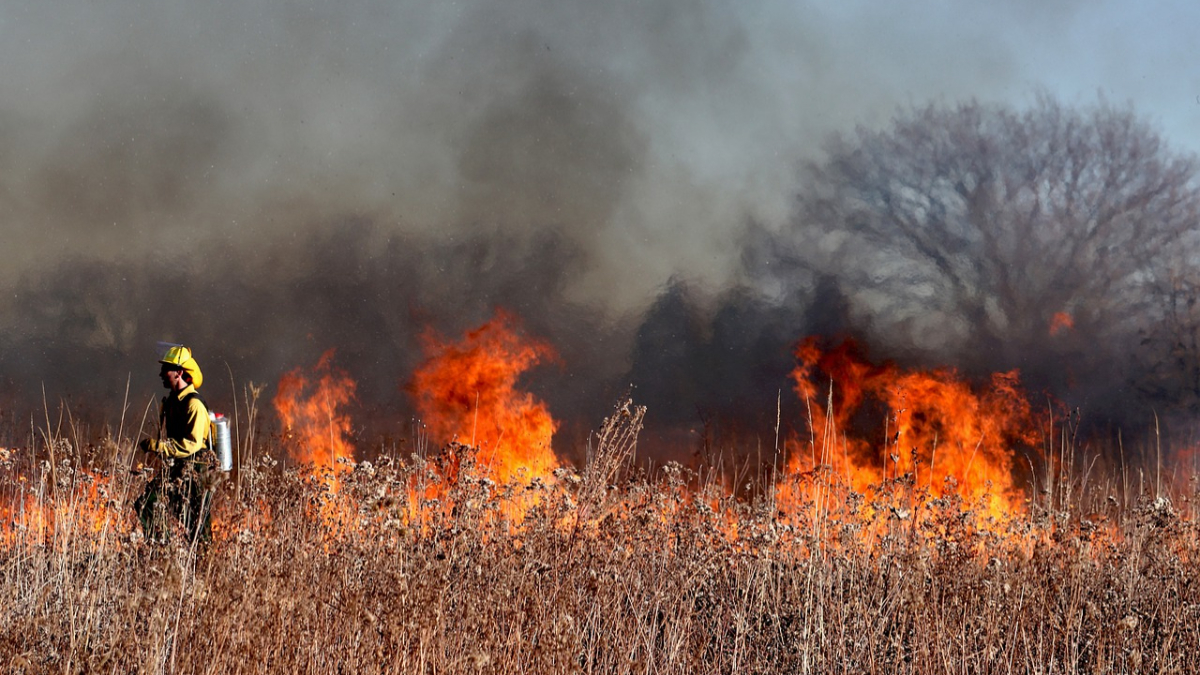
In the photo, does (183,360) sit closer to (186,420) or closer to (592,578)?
(186,420)

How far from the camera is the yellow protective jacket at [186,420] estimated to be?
6.89 meters

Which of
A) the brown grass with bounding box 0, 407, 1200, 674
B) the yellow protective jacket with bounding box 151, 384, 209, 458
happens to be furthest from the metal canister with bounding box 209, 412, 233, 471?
the brown grass with bounding box 0, 407, 1200, 674

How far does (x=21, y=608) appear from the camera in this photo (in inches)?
Answer: 177

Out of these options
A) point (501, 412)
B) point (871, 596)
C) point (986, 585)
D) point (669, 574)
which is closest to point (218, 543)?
point (669, 574)

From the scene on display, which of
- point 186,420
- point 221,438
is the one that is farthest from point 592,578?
point 221,438

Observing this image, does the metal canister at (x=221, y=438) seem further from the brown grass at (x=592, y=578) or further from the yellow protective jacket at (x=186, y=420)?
the brown grass at (x=592, y=578)

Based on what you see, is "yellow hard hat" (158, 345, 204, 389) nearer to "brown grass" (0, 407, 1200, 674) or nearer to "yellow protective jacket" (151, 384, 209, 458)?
"yellow protective jacket" (151, 384, 209, 458)

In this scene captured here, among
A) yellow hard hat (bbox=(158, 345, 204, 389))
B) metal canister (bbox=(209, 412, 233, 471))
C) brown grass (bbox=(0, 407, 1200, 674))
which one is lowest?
brown grass (bbox=(0, 407, 1200, 674))

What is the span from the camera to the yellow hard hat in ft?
23.7

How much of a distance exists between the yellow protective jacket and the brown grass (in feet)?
3.74

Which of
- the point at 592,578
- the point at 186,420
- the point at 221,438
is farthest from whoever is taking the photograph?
the point at 221,438

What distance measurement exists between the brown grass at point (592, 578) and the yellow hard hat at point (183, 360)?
1479mm

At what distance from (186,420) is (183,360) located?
0.56 metres

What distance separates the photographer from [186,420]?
23.0 ft
